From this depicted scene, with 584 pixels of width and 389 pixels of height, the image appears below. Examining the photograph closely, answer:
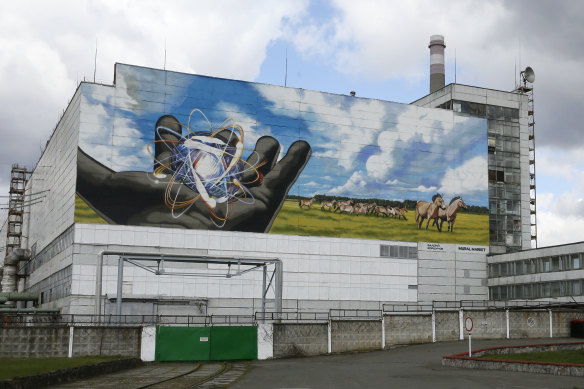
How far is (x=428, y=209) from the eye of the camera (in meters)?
77.2

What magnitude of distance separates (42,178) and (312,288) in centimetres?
3945

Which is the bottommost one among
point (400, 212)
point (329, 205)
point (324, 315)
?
point (324, 315)

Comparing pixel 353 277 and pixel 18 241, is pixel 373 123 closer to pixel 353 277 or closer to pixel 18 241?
Result: pixel 353 277

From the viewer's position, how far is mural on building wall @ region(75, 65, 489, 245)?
6506 centimetres

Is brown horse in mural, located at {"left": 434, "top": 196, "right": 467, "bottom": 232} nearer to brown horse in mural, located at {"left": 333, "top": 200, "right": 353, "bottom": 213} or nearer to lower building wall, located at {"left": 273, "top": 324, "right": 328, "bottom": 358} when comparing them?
brown horse in mural, located at {"left": 333, "top": 200, "right": 353, "bottom": 213}

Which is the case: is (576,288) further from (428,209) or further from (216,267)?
(216,267)

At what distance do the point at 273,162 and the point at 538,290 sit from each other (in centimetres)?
3059

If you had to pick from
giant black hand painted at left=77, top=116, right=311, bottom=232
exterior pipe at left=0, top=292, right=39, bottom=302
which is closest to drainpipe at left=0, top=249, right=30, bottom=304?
exterior pipe at left=0, top=292, right=39, bottom=302

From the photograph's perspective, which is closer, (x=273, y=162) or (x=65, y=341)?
(x=65, y=341)

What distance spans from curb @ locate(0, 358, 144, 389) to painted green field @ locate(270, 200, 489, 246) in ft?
102

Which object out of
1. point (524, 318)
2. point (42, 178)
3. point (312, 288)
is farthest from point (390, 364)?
point (42, 178)

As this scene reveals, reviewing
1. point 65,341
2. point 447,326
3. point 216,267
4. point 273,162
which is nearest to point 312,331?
point 447,326

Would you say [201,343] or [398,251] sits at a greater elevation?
[398,251]

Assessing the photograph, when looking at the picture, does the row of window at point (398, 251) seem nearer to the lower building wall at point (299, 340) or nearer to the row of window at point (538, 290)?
the row of window at point (538, 290)
